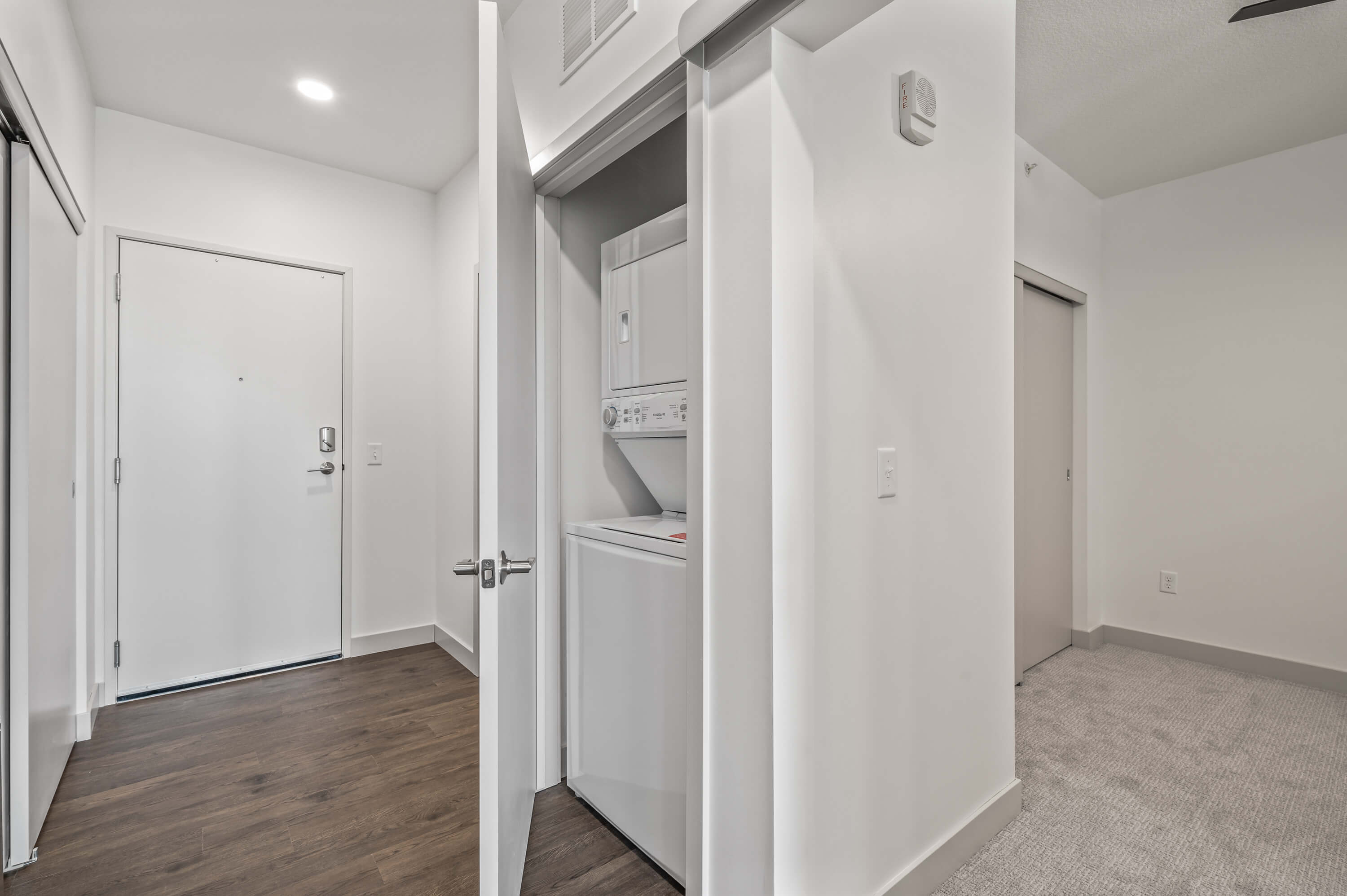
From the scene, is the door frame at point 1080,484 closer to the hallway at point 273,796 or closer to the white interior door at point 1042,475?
the white interior door at point 1042,475

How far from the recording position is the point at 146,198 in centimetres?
274

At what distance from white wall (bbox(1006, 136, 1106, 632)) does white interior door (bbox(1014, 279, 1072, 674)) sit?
72mm

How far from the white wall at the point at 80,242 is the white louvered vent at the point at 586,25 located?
1.39 metres

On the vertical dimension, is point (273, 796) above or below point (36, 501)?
below

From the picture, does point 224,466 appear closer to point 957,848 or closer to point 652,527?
point 652,527

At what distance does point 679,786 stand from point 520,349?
1.19 metres

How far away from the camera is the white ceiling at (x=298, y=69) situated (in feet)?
6.91

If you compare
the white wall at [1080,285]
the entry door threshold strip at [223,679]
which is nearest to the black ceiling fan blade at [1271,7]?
the white wall at [1080,285]

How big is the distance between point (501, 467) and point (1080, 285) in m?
3.46

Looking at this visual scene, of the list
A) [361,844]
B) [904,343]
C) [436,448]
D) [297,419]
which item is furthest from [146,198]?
[904,343]

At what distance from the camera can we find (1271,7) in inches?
76.7

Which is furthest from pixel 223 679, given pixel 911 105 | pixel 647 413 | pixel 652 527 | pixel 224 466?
pixel 911 105

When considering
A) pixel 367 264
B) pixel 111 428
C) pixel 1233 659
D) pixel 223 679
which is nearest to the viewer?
pixel 111 428

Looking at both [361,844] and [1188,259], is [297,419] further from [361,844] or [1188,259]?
[1188,259]
